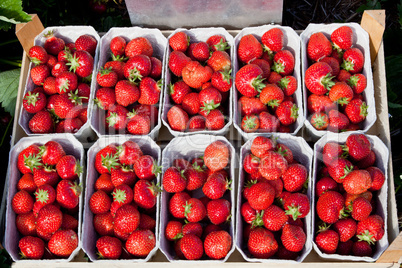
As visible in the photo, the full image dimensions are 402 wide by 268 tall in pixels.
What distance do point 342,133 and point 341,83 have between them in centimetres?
25

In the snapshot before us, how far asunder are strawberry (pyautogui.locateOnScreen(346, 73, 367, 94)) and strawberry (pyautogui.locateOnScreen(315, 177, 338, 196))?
19.7 inches

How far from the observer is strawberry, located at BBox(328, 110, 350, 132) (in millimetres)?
1890

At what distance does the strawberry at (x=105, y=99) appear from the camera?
1962 mm

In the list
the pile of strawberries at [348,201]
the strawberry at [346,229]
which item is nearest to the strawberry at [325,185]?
the pile of strawberries at [348,201]

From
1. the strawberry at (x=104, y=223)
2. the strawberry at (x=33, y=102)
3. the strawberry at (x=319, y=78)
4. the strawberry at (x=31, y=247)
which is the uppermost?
the strawberry at (x=319, y=78)

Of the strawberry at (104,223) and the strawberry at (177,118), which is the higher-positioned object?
the strawberry at (177,118)

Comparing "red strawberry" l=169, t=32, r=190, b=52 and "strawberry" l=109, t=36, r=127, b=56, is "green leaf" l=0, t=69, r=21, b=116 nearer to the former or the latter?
"strawberry" l=109, t=36, r=127, b=56

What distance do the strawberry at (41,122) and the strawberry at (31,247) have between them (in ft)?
1.68

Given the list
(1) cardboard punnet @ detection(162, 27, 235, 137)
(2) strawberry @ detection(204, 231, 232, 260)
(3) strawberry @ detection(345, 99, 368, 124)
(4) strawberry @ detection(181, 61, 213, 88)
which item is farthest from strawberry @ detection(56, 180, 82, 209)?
(3) strawberry @ detection(345, 99, 368, 124)

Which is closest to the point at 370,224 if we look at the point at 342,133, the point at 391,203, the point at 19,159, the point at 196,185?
the point at 391,203

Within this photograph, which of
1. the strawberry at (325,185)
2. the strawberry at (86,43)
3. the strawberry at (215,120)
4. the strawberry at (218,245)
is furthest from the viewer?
the strawberry at (86,43)

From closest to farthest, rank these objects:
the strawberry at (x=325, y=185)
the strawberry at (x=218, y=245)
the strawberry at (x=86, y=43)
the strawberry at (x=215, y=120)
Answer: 1. the strawberry at (x=218, y=245)
2. the strawberry at (x=325, y=185)
3. the strawberry at (x=215, y=120)
4. the strawberry at (x=86, y=43)

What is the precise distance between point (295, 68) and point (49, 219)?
4.50 feet

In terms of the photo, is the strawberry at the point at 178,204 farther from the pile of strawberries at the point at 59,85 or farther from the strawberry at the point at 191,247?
the pile of strawberries at the point at 59,85
